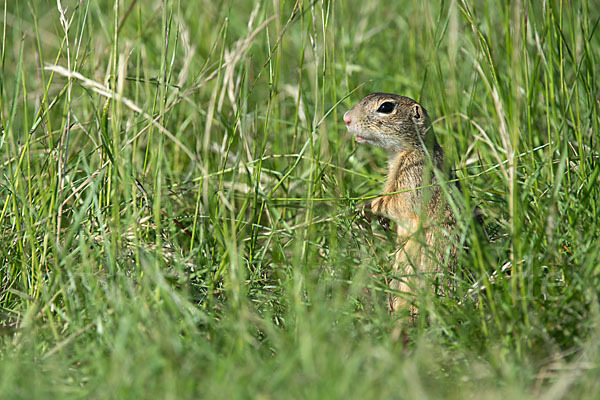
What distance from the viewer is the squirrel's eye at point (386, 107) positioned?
3.07 m

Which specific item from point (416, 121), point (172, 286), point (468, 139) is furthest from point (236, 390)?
point (468, 139)

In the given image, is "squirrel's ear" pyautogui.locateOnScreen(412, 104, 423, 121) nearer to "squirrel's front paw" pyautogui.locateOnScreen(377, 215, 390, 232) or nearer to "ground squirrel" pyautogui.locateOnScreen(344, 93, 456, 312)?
"ground squirrel" pyautogui.locateOnScreen(344, 93, 456, 312)

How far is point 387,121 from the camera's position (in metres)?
3.08

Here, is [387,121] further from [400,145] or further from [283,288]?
[283,288]

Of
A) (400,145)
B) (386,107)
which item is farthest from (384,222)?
(386,107)

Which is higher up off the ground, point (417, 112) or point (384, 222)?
point (417, 112)

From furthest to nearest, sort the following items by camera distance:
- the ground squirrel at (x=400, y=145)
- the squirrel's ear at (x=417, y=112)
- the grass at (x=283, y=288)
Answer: the squirrel's ear at (x=417, y=112) < the ground squirrel at (x=400, y=145) < the grass at (x=283, y=288)

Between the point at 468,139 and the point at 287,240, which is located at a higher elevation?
the point at 468,139

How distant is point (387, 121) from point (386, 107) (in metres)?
0.06

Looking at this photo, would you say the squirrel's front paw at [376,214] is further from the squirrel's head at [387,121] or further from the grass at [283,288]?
the squirrel's head at [387,121]

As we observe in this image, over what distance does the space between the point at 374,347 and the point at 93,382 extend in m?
0.76

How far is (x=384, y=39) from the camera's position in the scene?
A: 14.4 feet

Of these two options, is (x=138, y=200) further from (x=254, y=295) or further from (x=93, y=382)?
(x=93, y=382)

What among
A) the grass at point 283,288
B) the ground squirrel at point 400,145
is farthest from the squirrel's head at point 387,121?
the grass at point 283,288
